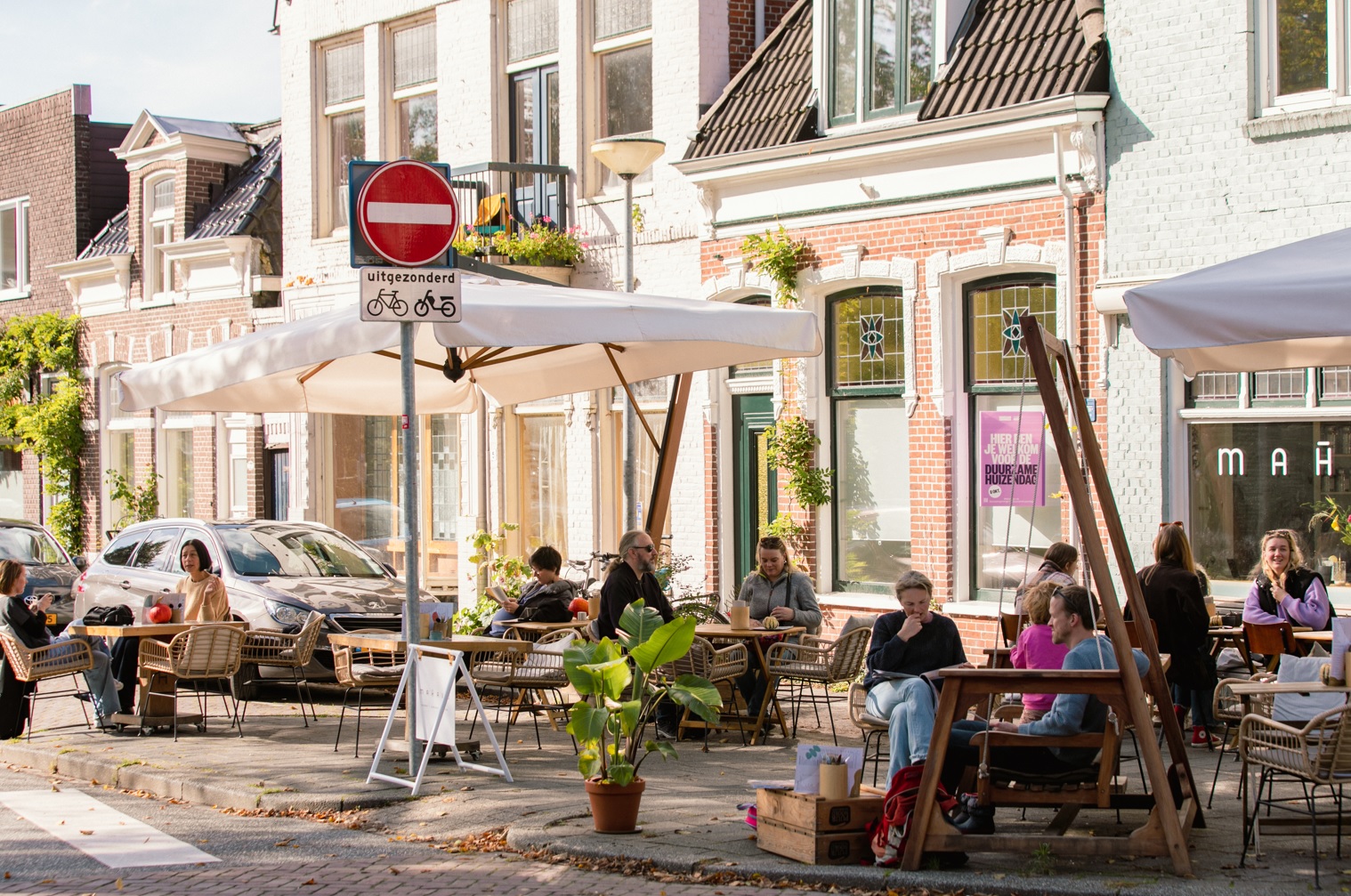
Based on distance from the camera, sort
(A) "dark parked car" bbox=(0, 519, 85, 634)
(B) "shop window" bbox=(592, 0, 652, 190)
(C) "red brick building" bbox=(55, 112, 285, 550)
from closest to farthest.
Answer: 1. (B) "shop window" bbox=(592, 0, 652, 190)
2. (A) "dark parked car" bbox=(0, 519, 85, 634)
3. (C) "red brick building" bbox=(55, 112, 285, 550)

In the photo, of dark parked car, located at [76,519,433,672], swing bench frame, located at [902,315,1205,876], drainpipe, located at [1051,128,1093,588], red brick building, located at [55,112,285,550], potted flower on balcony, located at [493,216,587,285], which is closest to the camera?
swing bench frame, located at [902,315,1205,876]

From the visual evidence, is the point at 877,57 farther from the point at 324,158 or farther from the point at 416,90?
the point at 324,158

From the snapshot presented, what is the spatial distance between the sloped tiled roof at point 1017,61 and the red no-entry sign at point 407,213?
19.7ft

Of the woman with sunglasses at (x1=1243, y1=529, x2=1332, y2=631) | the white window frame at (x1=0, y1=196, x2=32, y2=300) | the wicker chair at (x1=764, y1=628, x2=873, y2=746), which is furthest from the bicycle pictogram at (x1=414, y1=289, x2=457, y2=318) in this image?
the white window frame at (x1=0, y1=196, x2=32, y2=300)

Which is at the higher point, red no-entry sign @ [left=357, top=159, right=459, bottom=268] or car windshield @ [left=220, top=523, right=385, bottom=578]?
red no-entry sign @ [left=357, top=159, right=459, bottom=268]

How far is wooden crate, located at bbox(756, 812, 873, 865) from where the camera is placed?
706cm

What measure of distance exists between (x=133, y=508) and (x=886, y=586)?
14.7 meters

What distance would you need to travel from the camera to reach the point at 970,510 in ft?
45.3

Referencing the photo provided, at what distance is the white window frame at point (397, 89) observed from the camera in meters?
19.7

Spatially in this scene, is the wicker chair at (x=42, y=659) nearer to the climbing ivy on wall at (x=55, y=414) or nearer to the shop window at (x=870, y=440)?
the shop window at (x=870, y=440)

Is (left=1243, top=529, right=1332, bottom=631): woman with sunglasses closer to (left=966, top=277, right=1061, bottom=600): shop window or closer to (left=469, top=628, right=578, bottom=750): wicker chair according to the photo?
(left=966, top=277, right=1061, bottom=600): shop window

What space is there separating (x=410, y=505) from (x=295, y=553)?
20.9 feet

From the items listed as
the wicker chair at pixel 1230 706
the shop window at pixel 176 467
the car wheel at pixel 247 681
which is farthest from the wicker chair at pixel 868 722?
the shop window at pixel 176 467

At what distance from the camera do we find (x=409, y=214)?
859 cm
